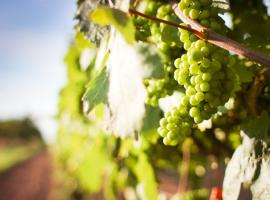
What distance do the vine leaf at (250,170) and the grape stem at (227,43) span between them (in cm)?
33

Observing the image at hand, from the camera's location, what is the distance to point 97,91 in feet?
3.73

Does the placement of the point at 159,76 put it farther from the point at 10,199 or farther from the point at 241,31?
the point at 10,199

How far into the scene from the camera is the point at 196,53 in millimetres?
1044

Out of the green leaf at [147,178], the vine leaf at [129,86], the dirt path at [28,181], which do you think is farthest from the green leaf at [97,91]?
the dirt path at [28,181]

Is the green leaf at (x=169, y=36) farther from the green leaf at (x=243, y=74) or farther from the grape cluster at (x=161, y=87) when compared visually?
the green leaf at (x=243, y=74)

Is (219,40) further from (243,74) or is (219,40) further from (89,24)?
(89,24)

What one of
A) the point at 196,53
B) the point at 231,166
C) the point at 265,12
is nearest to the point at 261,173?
the point at 231,166

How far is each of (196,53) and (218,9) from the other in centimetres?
19

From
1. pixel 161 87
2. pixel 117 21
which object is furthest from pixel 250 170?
pixel 117 21

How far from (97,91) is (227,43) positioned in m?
0.38

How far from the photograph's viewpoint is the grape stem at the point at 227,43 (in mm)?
903

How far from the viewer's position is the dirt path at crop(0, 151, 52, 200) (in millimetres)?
18625

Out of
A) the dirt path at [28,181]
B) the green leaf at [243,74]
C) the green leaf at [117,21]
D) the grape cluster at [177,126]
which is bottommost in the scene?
the dirt path at [28,181]

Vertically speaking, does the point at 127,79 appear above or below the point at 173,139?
above
